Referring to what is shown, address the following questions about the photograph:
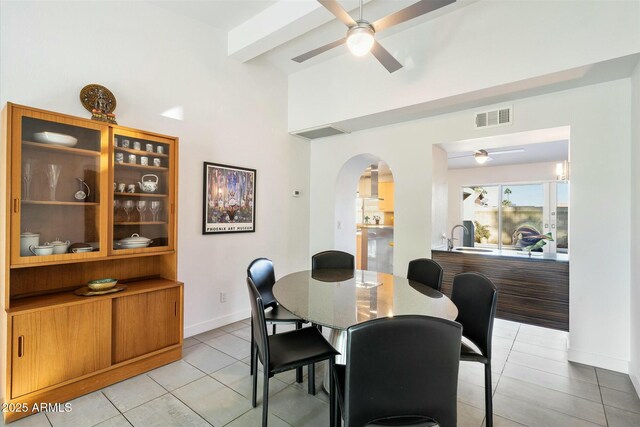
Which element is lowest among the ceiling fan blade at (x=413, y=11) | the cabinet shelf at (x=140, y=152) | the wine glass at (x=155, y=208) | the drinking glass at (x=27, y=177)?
the wine glass at (x=155, y=208)

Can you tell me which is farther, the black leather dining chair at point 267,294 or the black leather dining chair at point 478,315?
the black leather dining chair at point 267,294

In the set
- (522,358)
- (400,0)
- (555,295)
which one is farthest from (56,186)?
(555,295)

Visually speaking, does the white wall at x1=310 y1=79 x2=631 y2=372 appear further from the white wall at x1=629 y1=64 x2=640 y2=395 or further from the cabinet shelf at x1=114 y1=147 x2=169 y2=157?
the cabinet shelf at x1=114 y1=147 x2=169 y2=157

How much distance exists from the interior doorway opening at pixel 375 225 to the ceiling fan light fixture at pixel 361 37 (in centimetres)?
402

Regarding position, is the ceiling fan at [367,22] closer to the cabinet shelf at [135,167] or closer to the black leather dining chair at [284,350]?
the black leather dining chair at [284,350]

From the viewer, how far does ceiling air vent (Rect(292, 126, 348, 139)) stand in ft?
14.0

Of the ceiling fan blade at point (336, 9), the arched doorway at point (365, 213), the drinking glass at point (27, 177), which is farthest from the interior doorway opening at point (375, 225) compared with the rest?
the drinking glass at point (27, 177)

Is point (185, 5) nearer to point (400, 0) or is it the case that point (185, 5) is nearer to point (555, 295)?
point (400, 0)

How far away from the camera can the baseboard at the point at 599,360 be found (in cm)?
265

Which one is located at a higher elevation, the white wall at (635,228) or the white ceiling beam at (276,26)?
the white ceiling beam at (276,26)

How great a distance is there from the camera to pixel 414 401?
125 cm

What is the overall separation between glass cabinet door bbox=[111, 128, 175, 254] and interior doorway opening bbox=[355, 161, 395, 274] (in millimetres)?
3941

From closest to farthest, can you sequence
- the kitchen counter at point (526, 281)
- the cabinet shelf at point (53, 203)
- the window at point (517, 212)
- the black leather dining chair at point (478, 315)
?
1. the black leather dining chair at point (478, 315)
2. the cabinet shelf at point (53, 203)
3. the kitchen counter at point (526, 281)
4. the window at point (517, 212)

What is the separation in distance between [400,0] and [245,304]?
3.72 m
